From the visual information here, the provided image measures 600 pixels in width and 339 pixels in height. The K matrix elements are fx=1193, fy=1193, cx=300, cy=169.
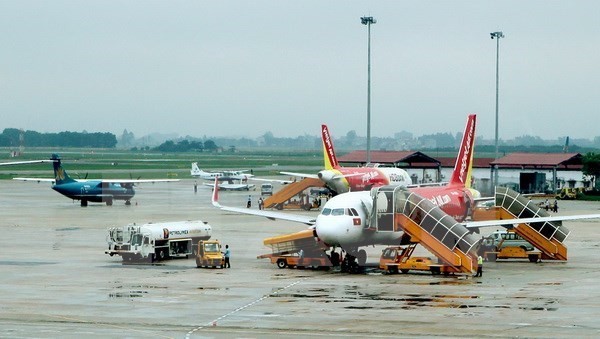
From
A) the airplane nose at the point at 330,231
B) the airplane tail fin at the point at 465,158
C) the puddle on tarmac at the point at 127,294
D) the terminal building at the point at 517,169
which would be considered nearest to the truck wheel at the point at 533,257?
the airplane tail fin at the point at 465,158

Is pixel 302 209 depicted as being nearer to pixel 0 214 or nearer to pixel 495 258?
pixel 0 214

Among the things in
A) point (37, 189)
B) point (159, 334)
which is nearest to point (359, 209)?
point (159, 334)

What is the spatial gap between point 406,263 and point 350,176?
6170 centimetres

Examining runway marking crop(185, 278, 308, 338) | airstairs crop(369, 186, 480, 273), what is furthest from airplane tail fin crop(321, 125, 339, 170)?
runway marking crop(185, 278, 308, 338)

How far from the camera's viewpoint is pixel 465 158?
80.2 m

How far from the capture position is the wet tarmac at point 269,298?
138 feet

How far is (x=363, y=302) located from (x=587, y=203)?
9331 cm

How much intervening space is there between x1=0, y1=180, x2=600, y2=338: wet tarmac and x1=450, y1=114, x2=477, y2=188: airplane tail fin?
800 cm

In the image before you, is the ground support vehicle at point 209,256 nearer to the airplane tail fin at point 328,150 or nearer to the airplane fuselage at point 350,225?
the airplane fuselage at point 350,225

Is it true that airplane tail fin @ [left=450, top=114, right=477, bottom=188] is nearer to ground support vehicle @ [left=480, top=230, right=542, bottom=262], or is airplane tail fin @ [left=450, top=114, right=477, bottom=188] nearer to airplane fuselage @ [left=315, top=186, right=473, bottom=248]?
ground support vehicle @ [left=480, top=230, right=542, bottom=262]

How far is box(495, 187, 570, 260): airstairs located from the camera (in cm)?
6994

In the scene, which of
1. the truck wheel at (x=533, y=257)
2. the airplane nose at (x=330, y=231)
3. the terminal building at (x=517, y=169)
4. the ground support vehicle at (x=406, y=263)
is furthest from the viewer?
the terminal building at (x=517, y=169)

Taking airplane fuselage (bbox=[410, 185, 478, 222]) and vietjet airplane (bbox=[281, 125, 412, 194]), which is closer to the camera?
airplane fuselage (bbox=[410, 185, 478, 222])

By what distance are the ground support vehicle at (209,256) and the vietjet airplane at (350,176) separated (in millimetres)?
54470
